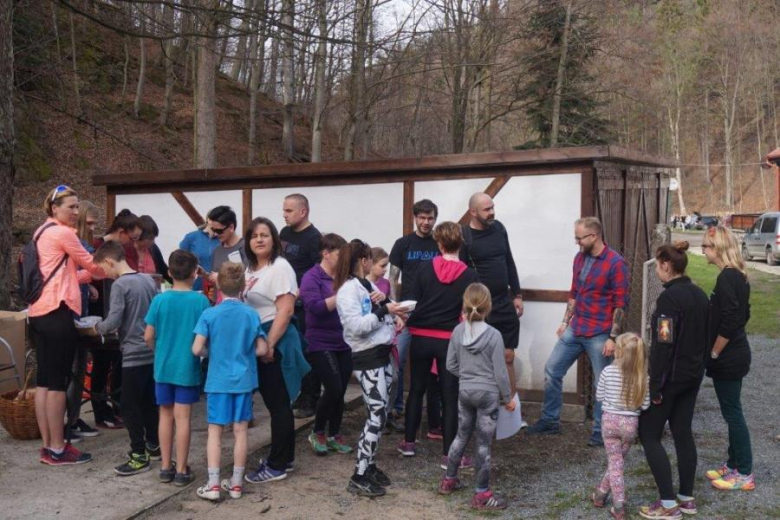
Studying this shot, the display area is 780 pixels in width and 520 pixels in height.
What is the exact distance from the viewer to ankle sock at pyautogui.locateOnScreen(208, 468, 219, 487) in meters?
4.57

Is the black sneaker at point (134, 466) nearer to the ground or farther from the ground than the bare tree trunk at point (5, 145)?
nearer to the ground

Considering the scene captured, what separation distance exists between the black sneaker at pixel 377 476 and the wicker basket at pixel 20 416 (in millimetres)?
2746

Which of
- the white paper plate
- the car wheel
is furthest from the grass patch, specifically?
the white paper plate

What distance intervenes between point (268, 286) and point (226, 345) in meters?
0.53

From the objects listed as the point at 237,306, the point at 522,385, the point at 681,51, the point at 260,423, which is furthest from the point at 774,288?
the point at 681,51

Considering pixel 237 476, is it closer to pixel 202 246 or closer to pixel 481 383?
pixel 481 383

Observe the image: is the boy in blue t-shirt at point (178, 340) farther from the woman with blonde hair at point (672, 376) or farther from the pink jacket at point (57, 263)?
the woman with blonde hair at point (672, 376)

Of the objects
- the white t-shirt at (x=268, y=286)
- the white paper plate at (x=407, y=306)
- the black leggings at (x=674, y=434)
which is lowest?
the black leggings at (x=674, y=434)

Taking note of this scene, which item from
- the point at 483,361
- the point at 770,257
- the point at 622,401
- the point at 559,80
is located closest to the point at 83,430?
the point at 483,361

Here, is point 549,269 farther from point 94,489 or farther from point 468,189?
point 94,489

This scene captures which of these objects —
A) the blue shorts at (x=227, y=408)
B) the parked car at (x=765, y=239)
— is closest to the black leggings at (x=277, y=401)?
the blue shorts at (x=227, y=408)

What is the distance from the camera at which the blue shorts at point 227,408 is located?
4539mm

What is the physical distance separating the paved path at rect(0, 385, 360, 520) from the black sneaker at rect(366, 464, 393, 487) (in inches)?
43.7

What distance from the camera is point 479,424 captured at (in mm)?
4543
